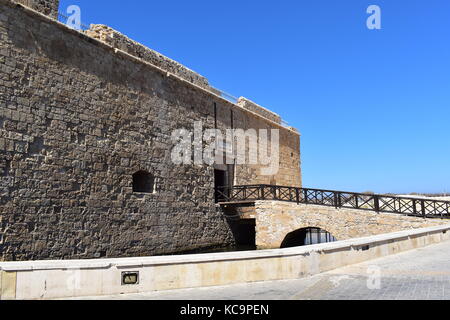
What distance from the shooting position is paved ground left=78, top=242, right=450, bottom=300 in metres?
4.12

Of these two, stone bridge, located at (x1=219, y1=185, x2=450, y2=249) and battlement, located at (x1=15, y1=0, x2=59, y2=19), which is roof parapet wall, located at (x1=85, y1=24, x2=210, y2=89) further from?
stone bridge, located at (x1=219, y1=185, x2=450, y2=249)

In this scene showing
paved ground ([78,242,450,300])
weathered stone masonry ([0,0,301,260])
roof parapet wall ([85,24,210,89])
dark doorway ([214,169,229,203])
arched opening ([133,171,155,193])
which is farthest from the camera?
dark doorway ([214,169,229,203])

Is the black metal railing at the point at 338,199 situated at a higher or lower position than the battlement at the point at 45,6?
lower

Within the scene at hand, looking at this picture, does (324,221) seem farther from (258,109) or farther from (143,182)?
(258,109)

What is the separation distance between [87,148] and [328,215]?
300 inches

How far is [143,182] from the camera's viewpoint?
11.1 meters

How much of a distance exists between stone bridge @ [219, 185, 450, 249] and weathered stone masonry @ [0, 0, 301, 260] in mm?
1658

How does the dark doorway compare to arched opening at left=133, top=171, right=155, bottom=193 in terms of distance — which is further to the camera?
the dark doorway

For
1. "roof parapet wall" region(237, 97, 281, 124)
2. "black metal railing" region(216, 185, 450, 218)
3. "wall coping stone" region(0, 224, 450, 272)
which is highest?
"roof parapet wall" region(237, 97, 281, 124)

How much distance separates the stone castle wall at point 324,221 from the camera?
1124 cm

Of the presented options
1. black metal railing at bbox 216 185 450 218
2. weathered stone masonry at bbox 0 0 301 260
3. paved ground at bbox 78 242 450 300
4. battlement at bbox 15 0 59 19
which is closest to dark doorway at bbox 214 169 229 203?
black metal railing at bbox 216 185 450 218

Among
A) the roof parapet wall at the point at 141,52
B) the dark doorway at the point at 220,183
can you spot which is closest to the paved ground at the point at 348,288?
the roof parapet wall at the point at 141,52

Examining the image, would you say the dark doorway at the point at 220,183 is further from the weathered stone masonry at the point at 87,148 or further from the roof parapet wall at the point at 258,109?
the roof parapet wall at the point at 258,109

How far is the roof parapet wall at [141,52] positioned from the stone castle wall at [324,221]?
502cm
